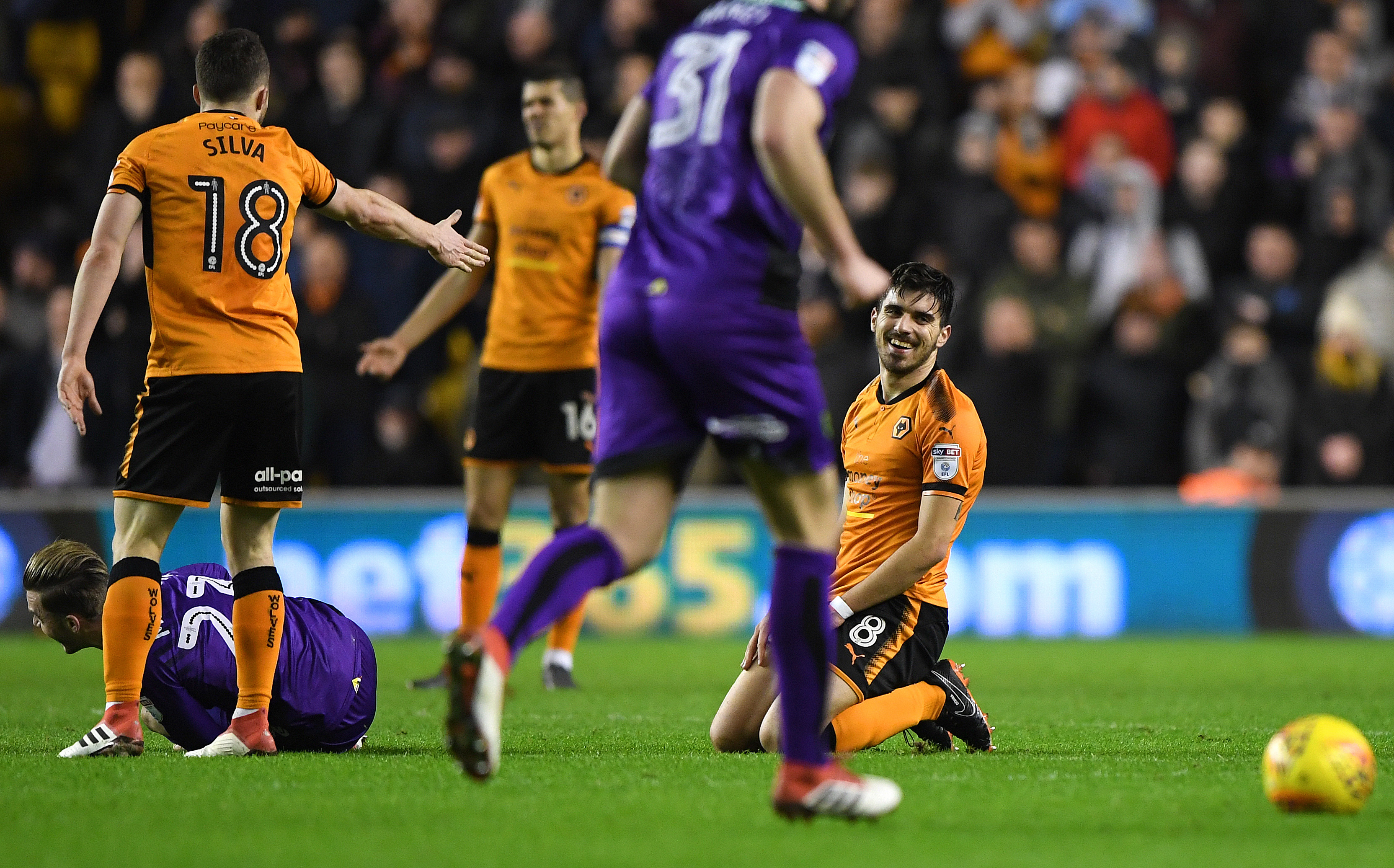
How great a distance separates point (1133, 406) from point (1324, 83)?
11.3ft

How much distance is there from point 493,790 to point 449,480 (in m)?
8.73

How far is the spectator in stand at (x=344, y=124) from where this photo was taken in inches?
551

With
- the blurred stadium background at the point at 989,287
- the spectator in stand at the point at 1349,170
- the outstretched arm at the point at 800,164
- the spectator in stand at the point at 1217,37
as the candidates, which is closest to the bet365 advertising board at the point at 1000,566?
the blurred stadium background at the point at 989,287

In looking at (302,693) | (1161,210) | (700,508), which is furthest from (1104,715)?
(1161,210)

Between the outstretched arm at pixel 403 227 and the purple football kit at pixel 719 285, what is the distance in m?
1.51

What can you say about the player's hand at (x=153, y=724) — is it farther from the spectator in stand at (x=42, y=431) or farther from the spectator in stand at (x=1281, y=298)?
the spectator in stand at (x=1281, y=298)

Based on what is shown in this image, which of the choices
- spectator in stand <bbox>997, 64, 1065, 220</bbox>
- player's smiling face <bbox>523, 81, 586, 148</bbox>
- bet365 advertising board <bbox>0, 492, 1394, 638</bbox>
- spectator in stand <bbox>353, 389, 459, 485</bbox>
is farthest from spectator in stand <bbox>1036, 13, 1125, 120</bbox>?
player's smiling face <bbox>523, 81, 586, 148</bbox>

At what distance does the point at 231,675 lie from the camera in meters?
5.66

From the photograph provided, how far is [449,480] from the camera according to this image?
1341cm

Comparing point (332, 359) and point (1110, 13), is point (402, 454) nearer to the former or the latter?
point (332, 359)

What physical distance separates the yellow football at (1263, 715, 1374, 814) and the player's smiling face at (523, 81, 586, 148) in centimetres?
491

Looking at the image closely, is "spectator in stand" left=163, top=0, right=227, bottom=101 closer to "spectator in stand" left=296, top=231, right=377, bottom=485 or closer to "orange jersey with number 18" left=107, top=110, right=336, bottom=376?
"spectator in stand" left=296, top=231, right=377, bottom=485

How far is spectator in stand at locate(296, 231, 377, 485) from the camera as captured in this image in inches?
516

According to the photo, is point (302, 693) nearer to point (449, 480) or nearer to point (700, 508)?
point (700, 508)
